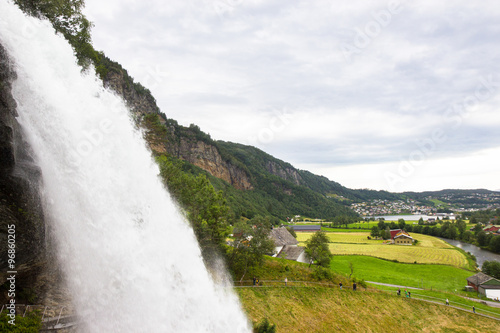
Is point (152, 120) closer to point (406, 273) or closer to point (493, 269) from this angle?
point (406, 273)

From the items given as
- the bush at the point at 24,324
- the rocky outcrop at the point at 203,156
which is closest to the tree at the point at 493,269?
the bush at the point at 24,324

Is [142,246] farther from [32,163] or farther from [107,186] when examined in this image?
[32,163]

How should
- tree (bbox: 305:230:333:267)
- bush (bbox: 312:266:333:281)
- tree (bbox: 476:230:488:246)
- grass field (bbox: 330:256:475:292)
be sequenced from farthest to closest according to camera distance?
1. tree (bbox: 476:230:488:246)
2. grass field (bbox: 330:256:475:292)
3. tree (bbox: 305:230:333:267)
4. bush (bbox: 312:266:333:281)

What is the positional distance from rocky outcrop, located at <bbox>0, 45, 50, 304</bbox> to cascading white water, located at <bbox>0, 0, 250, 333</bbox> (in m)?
0.75

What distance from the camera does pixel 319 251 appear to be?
40.2m

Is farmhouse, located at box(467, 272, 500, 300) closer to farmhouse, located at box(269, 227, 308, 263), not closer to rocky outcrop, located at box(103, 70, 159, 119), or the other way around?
farmhouse, located at box(269, 227, 308, 263)

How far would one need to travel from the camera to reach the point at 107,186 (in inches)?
540

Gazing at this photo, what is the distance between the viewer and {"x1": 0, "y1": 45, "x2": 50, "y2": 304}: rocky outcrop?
9562 mm

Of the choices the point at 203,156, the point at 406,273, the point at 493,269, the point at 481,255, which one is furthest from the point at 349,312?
the point at 203,156

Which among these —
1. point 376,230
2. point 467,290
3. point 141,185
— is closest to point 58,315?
point 141,185

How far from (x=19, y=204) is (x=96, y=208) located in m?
3.25

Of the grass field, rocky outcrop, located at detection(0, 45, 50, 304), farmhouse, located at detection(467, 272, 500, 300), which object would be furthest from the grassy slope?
rocky outcrop, located at detection(0, 45, 50, 304)

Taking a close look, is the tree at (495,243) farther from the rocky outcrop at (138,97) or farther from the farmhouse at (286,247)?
the rocky outcrop at (138,97)

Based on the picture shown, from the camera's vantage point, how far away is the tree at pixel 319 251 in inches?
1558
